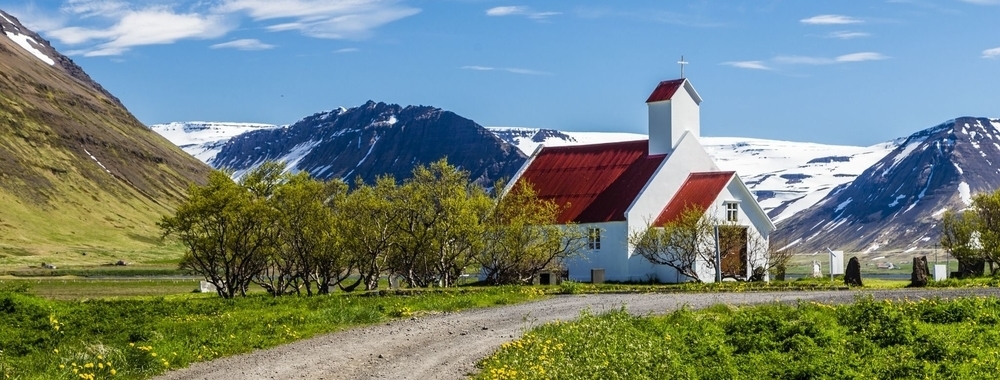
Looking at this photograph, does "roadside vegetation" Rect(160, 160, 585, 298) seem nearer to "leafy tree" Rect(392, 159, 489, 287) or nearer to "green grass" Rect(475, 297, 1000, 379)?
"leafy tree" Rect(392, 159, 489, 287)

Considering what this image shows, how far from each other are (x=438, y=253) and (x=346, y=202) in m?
5.86

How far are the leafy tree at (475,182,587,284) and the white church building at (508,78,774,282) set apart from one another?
288 centimetres

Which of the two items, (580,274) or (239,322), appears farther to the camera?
(580,274)

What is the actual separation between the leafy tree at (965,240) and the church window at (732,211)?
12748mm

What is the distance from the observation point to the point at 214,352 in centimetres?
2920

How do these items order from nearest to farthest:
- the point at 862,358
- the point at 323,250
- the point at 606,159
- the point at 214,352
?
the point at 862,358 < the point at 214,352 < the point at 323,250 < the point at 606,159

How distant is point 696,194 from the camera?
71875mm

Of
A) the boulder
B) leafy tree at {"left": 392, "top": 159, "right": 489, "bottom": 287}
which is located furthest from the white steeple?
the boulder

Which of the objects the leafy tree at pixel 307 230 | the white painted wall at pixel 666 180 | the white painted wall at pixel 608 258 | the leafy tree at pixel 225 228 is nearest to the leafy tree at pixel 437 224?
the leafy tree at pixel 307 230

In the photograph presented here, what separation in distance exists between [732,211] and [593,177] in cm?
916

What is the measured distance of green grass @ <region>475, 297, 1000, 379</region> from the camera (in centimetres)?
2392

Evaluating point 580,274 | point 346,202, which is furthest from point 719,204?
point 346,202

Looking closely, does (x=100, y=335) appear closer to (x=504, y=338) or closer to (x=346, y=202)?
(x=504, y=338)

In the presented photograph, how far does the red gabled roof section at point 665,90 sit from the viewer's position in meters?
75.2
